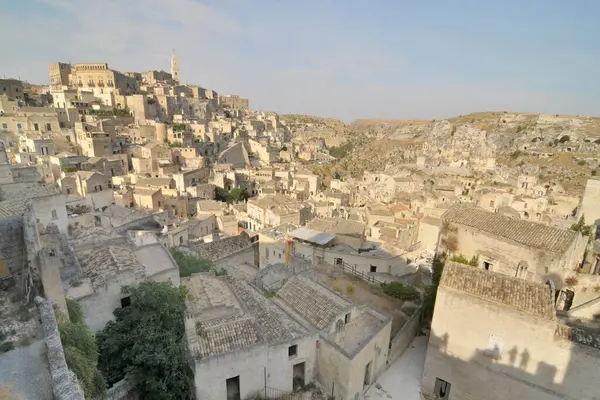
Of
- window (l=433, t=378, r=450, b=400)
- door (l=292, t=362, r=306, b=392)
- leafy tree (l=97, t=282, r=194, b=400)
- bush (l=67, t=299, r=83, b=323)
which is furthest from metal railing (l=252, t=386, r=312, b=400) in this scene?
bush (l=67, t=299, r=83, b=323)

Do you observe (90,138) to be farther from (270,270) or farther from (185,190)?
(270,270)

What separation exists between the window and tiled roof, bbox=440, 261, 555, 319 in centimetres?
419

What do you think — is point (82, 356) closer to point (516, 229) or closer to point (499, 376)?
point (499, 376)

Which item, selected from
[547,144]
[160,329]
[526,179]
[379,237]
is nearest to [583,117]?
[547,144]

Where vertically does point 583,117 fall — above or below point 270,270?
above

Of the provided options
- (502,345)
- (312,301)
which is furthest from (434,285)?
(312,301)

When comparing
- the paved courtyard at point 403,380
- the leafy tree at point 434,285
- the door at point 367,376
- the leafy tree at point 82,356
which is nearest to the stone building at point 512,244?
the leafy tree at point 434,285

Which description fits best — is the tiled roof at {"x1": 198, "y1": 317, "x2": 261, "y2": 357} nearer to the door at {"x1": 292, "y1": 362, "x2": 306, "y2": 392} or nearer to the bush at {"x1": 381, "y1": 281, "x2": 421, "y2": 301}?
the door at {"x1": 292, "y1": 362, "x2": 306, "y2": 392}

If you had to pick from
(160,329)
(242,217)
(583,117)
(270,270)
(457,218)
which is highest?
(583,117)

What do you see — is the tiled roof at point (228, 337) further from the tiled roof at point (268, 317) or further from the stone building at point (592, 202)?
the stone building at point (592, 202)

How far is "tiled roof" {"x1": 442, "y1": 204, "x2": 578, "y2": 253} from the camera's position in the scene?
13258 millimetres

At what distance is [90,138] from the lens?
147 feet

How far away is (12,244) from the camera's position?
9.86 meters

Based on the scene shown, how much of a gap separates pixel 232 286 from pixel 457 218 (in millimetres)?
11388
